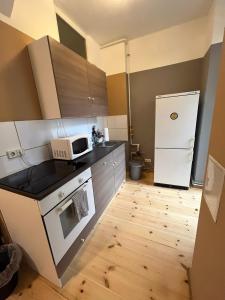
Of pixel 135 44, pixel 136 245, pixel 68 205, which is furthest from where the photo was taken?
pixel 135 44

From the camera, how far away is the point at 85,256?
55.2 inches

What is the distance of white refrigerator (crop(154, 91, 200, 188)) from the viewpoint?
6.64 ft

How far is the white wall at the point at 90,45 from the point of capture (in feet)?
6.26

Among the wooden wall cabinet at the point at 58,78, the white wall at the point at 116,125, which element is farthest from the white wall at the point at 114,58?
the wooden wall cabinet at the point at 58,78

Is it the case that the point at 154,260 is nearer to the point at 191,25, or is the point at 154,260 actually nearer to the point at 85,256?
the point at 85,256

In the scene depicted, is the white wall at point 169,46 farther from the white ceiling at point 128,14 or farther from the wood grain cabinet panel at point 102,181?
the wood grain cabinet panel at point 102,181

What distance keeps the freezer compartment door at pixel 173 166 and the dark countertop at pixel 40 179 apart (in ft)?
4.33

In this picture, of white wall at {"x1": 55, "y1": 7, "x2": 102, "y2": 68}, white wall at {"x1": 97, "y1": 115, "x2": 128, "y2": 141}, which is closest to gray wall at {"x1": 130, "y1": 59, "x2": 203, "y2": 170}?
white wall at {"x1": 97, "y1": 115, "x2": 128, "y2": 141}

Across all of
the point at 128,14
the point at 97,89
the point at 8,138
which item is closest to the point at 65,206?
the point at 8,138

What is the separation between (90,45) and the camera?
243 cm

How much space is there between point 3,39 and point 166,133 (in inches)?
87.0

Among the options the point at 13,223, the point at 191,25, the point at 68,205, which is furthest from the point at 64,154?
the point at 191,25

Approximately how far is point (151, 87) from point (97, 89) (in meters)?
1.20

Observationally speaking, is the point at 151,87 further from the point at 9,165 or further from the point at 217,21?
the point at 9,165
